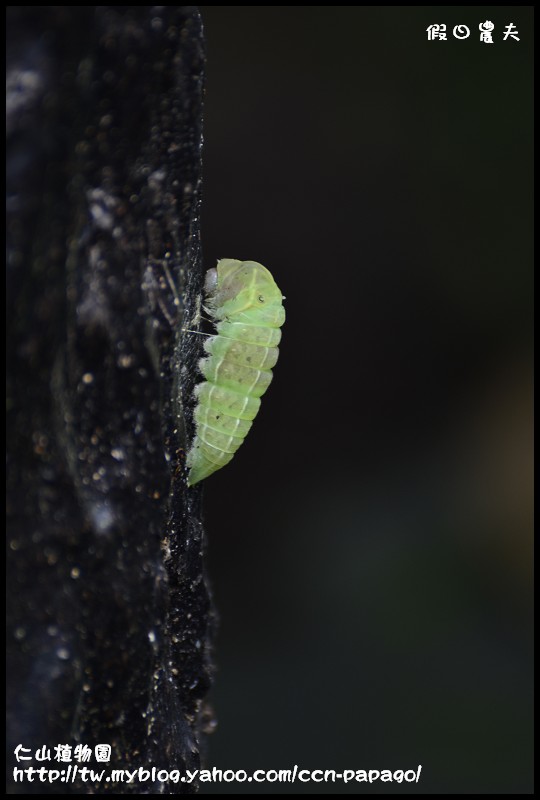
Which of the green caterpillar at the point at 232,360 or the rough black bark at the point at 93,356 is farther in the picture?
the green caterpillar at the point at 232,360

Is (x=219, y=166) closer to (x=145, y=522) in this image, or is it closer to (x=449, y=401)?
(x=449, y=401)

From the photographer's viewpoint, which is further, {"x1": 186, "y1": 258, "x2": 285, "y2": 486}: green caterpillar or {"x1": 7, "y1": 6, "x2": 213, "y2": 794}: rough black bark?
{"x1": 186, "y1": 258, "x2": 285, "y2": 486}: green caterpillar

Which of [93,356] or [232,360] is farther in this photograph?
[232,360]

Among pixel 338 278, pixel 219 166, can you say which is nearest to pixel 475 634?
pixel 338 278
